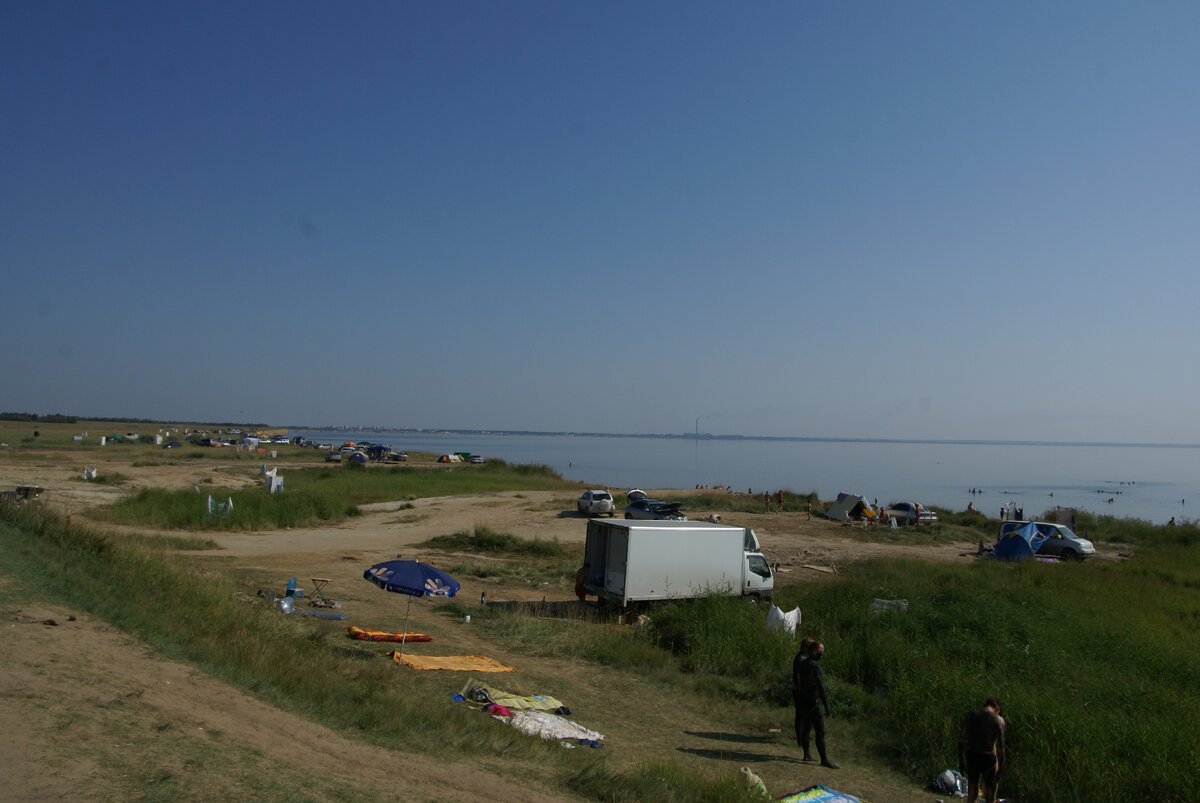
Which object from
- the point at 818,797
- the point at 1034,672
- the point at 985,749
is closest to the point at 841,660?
the point at 1034,672

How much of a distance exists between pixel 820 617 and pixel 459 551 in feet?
57.3

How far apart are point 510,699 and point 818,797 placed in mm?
4831

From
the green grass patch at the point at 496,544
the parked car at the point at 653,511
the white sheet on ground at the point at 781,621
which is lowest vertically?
the green grass patch at the point at 496,544

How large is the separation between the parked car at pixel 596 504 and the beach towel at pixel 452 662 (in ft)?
96.2

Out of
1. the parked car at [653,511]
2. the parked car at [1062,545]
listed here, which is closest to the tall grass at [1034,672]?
the parked car at [1062,545]

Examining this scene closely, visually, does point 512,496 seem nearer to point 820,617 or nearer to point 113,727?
point 820,617

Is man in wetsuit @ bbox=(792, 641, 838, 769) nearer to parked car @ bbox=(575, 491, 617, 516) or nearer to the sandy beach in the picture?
the sandy beach

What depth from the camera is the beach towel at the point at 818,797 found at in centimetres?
924

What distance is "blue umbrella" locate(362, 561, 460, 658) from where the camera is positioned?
14047 mm

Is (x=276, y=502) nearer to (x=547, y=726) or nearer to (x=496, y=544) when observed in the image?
(x=496, y=544)

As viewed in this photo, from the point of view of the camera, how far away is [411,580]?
14.2 metres

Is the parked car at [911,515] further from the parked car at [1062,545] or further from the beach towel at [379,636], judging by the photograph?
the beach towel at [379,636]

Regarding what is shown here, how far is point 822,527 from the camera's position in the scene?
4384 centimetres

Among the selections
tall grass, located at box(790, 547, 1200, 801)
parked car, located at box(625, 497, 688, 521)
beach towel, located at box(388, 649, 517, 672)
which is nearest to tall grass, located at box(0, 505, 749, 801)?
beach towel, located at box(388, 649, 517, 672)
